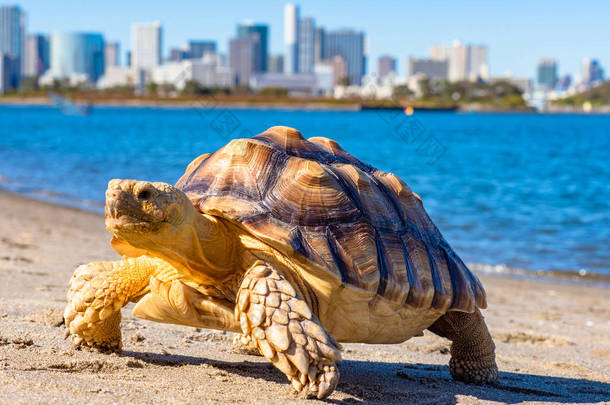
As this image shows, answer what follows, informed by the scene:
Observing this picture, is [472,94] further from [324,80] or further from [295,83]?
[295,83]

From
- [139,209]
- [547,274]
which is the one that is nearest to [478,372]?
[139,209]

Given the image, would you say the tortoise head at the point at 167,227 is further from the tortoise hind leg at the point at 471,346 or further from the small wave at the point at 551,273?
the small wave at the point at 551,273

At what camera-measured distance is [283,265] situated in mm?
3469

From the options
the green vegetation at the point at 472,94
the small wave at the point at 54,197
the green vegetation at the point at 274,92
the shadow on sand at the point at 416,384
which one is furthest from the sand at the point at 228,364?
the green vegetation at the point at 274,92

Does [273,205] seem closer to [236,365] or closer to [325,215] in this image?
[325,215]

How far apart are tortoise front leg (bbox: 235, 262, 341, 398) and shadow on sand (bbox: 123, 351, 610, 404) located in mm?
244

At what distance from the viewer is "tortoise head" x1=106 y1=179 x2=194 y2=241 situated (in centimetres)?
309

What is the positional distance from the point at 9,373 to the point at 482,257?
26.6ft

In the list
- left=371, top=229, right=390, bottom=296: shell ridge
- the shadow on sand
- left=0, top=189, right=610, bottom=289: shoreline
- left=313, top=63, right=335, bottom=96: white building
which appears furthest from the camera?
left=313, top=63, right=335, bottom=96: white building

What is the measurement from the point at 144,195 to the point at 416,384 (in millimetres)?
1808

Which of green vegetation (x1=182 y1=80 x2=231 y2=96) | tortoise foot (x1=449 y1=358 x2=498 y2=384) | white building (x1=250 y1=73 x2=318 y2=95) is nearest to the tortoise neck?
tortoise foot (x1=449 y1=358 x2=498 y2=384)

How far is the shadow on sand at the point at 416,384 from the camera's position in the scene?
3688mm

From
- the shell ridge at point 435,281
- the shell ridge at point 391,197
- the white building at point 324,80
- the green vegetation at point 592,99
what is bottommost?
the shell ridge at point 435,281

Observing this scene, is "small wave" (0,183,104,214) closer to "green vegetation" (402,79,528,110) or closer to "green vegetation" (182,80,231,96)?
"green vegetation" (182,80,231,96)
